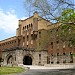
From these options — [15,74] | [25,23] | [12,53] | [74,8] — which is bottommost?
[15,74]

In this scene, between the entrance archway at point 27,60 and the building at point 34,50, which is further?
the entrance archway at point 27,60

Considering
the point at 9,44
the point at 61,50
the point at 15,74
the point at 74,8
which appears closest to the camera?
the point at 74,8

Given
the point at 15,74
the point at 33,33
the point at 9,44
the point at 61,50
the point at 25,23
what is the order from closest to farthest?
the point at 15,74 < the point at 61,50 < the point at 33,33 < the point at 25,23 < the point at 9,44

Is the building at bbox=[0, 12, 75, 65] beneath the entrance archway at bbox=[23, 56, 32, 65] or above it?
above

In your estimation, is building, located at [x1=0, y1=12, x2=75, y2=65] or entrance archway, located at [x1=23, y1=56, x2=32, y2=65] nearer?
building, located at [x1=0, y1=12, x2=75, y2=65]

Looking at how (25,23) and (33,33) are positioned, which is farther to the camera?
(25,23)

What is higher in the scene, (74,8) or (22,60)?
(74,8)

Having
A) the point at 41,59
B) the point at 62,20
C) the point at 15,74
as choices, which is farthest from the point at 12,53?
the point at 62,20

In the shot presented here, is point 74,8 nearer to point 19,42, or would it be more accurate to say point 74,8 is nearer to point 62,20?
point 62,20

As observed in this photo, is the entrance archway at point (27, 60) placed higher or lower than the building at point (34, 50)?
lower

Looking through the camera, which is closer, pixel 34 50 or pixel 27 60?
pixel 34 50

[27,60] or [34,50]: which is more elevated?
[34,50]

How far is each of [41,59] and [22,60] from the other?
499cm

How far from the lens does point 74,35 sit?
30.9 m
